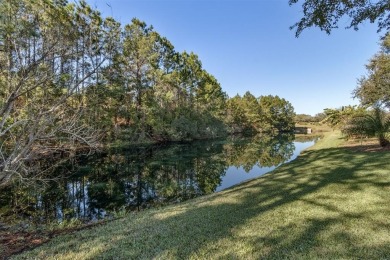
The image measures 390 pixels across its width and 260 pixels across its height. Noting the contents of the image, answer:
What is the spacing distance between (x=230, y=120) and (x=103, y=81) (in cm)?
3262

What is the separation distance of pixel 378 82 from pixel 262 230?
66.8 ft

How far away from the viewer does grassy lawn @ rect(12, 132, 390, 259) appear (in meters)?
3.33

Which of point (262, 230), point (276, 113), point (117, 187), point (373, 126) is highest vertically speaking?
point (276, 113)

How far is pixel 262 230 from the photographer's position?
13.0ft

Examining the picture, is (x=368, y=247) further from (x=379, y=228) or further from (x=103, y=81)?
(x=103, y=81)

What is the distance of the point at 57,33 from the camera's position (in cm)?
535

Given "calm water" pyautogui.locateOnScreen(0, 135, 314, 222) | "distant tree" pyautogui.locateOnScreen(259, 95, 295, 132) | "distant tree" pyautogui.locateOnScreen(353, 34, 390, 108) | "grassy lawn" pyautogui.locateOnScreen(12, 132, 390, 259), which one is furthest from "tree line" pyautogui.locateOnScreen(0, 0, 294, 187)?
"distant tree" pyautogui.locateOnScreen(353, 34, 390, 108)

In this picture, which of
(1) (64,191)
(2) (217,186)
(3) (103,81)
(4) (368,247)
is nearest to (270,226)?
(4) (368,247)

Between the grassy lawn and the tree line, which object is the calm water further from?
the grassy lawn

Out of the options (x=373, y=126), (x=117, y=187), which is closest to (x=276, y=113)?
(x=373, y=126)

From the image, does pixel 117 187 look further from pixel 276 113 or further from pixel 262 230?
pixel 276 113

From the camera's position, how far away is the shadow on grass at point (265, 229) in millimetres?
3338

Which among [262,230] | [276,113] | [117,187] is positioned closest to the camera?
[262,230]

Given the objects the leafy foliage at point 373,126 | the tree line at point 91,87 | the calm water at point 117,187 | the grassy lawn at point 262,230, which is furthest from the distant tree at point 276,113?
the grassy lawn at point 262,230
